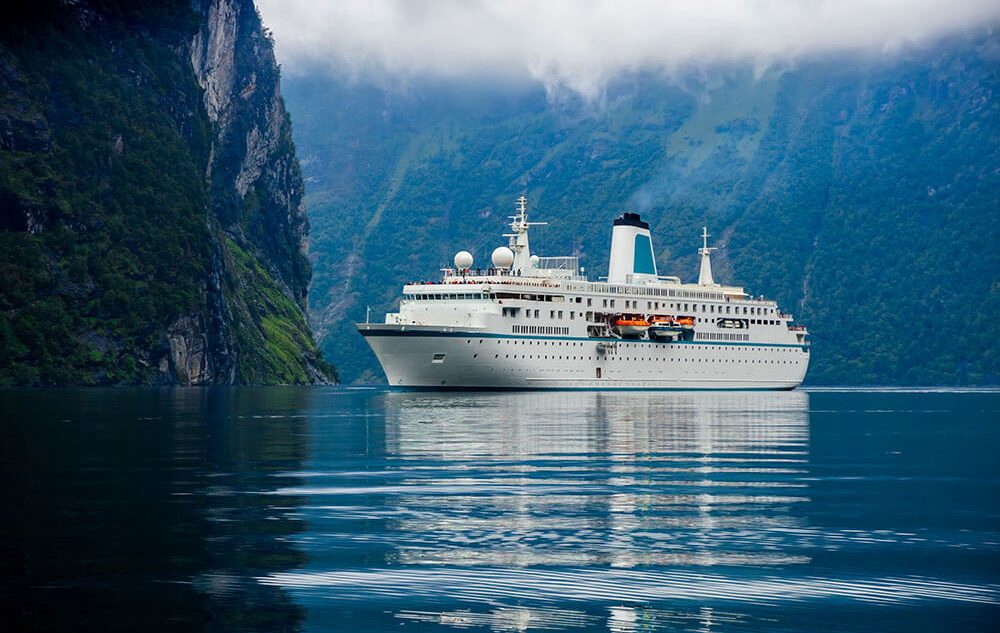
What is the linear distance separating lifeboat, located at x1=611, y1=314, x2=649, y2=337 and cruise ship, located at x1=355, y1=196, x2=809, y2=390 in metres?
0.10

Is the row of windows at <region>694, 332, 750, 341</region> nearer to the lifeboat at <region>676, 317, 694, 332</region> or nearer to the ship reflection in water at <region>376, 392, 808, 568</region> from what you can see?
the lifeboat at <region>676, 317, 694, 332</region>

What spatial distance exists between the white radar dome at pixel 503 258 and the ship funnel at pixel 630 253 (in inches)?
615

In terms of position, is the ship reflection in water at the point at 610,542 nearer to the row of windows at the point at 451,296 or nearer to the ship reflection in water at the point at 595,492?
the ship reflection in water at the point at 595,492

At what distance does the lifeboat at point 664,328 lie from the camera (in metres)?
140

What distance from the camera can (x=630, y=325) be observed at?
137m

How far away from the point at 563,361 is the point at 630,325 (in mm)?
10325

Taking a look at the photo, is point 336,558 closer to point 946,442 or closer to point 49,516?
point 49,516

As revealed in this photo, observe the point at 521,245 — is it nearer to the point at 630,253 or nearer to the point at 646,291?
the point at 646,291

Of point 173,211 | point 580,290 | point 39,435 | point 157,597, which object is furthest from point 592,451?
point 173,211

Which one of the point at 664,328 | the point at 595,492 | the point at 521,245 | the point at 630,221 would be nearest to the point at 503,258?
the point at 521,245

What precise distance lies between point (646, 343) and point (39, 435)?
90.0 metres

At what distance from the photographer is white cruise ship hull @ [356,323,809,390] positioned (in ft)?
394

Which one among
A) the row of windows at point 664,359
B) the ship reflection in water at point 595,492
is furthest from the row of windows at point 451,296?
the ship reflection in water at point 595,492

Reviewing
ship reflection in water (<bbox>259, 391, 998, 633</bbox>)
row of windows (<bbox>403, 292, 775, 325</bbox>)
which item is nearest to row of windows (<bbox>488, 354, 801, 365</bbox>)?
row of windows (<bbox>403, 292, 775, 325</bbox>)
